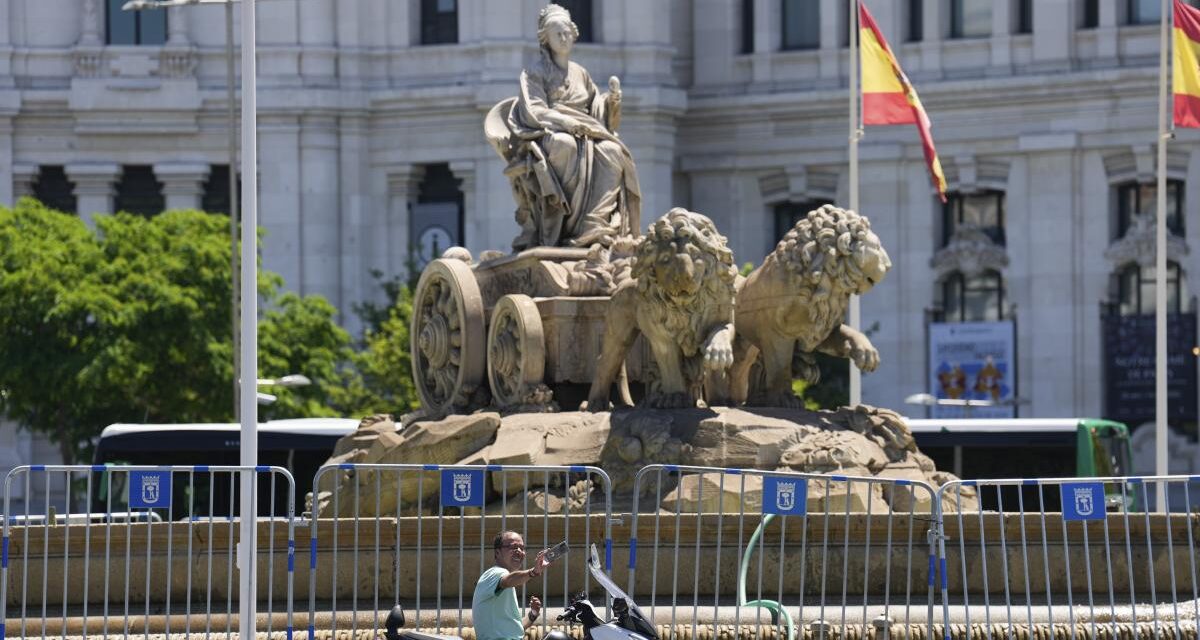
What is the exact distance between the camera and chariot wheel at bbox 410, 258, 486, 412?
2797cm

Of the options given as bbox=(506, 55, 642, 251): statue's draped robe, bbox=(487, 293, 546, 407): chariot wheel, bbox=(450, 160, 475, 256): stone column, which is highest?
bbox=(450, 160, 475, 256): stone column

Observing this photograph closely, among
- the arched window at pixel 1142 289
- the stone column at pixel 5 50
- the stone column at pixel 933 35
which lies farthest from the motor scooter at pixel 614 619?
the stone column at pixel 5 50

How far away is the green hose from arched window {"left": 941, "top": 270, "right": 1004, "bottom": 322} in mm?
45382

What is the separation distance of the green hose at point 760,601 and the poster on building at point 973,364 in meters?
42.8

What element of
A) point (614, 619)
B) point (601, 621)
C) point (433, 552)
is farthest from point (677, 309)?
point (601, 621)

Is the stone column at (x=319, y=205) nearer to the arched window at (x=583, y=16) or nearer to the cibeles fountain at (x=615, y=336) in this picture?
the arched window at (x=583, y=16)

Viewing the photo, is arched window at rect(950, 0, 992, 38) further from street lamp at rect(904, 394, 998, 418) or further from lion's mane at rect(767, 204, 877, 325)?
lion's mane at rect(767, 204, 877, 325)

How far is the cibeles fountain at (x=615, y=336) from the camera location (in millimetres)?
24938

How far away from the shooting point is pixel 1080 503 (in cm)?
2091

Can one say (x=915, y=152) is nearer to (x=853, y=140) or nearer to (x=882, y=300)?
(x=882, y=300)

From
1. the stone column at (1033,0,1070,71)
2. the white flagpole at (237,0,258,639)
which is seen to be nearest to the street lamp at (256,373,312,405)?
the stone column at (1033,0,1070,71)

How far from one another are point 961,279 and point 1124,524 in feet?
148

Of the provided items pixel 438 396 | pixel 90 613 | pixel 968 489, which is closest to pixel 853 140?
pixel 438 396

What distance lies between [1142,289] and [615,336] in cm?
4014
